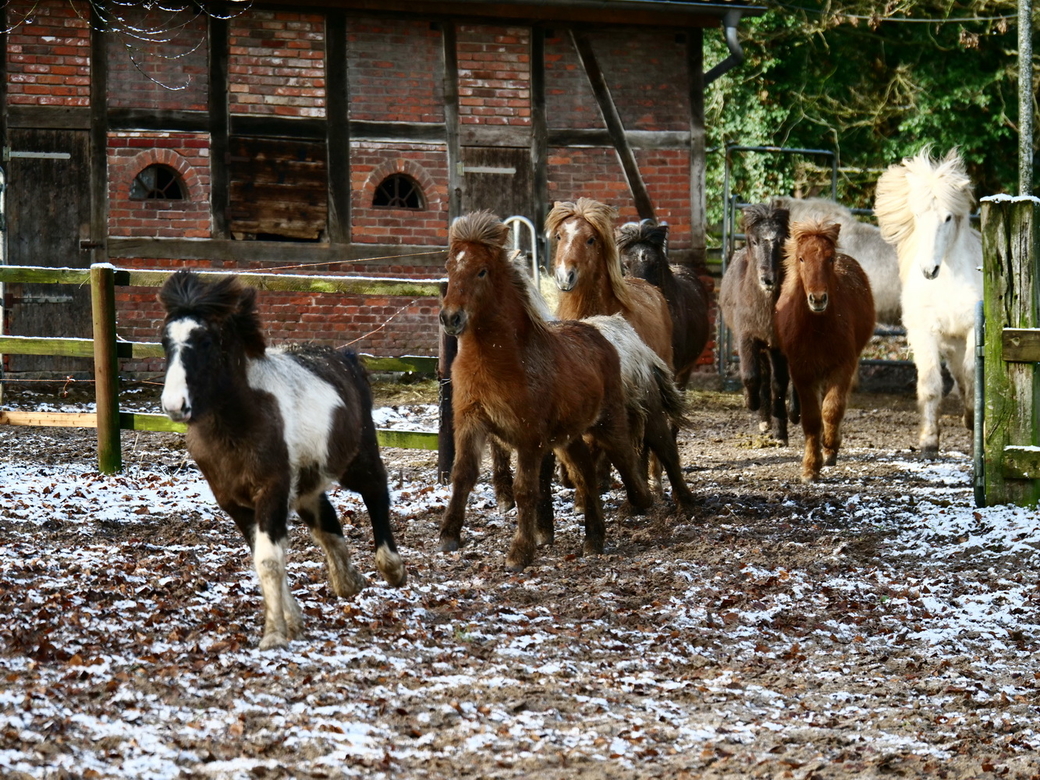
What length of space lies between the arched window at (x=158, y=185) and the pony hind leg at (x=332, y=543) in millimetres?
9956

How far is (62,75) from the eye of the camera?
14.9 metres

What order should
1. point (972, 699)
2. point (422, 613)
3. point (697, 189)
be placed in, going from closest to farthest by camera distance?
point (972, 699)
point (422, 613)
point (697, 189)

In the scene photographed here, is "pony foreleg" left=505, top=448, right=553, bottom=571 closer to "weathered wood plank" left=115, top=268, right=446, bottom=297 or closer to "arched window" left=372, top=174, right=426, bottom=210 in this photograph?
"weathered wood plank" left=115, top=268, right=446, bottom=297

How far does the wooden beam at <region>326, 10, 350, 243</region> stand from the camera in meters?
15.7

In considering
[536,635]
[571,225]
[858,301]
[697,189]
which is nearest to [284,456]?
[536,635]

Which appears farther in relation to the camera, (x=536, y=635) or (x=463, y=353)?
(x=463, y=353)

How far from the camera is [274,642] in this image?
5.47m

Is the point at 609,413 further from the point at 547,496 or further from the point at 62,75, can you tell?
the point at 62,75

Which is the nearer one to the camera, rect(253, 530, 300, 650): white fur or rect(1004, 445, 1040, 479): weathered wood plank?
rect(253, 530, 300, 650): white fur

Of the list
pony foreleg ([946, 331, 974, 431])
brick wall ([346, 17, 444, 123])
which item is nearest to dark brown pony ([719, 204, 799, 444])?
pony foreleg ([946, 331, 974, 431])

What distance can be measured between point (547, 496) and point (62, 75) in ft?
31.9

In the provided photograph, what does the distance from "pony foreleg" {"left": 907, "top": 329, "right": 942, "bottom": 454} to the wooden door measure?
903cm

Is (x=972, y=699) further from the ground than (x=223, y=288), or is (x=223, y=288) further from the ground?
(x=223, y=288)

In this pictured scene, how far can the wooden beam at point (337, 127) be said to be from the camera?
15680 millimetres
